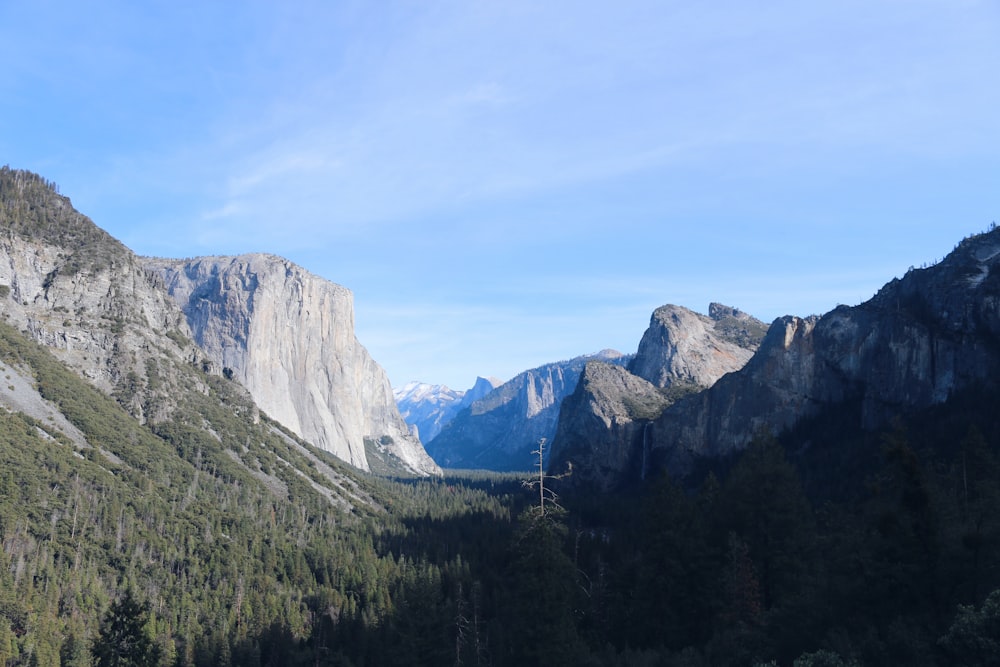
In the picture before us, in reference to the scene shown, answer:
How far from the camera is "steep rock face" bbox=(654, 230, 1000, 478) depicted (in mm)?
113375

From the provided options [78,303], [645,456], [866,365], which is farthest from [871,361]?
Answer: [78,303]

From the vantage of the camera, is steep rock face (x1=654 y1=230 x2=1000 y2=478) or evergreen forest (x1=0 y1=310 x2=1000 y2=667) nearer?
evergreen forest (x1=0 y1=310 x2=1000 y2=667)

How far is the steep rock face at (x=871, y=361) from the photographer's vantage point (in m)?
113

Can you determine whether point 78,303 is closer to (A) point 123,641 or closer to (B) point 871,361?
(A) point 123,641

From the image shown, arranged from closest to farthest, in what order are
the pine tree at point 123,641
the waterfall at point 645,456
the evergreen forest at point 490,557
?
1. the evergreen forest at point 490,557
2. the pine tree at point 123,641
3. the waterfall at point 645,456

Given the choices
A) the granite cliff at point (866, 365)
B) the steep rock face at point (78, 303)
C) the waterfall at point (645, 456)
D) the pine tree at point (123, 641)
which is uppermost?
the steep rock face at point (78, 303)

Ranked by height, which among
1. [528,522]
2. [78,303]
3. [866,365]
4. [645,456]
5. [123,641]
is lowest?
[123,641]

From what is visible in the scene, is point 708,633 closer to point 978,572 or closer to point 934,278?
point 978,572

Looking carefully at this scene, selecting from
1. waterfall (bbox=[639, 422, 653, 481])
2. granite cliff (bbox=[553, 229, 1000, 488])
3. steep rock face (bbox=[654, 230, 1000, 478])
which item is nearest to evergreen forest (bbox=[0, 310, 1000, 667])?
granite cliff (bbox=[553, 229, 1000, 488])

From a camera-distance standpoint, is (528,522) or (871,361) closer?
(528,522)

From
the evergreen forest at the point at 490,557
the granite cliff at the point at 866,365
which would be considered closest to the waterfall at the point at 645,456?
the granite cliff at the point at 866,365

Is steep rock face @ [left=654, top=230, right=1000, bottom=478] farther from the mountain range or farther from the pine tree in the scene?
the pine tree

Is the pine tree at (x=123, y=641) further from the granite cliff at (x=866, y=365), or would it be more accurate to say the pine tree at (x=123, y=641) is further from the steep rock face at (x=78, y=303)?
the steep rock face at (x=78, y=303)

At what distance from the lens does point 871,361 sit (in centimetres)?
13538
